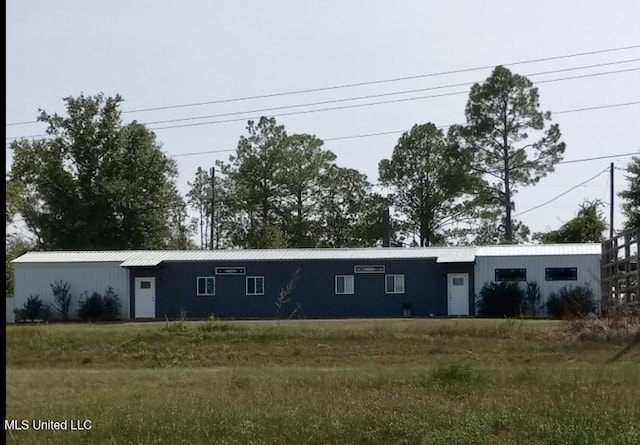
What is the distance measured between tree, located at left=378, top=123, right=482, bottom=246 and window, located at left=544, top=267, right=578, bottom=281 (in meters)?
21.6

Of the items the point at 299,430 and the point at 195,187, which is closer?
the point at 299,430

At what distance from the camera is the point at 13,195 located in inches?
2103

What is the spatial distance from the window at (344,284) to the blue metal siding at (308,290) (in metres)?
0.18

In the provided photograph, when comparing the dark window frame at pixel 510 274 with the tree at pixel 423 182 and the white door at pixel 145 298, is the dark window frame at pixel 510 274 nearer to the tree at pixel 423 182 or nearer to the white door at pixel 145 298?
the white door at pixel 145 298

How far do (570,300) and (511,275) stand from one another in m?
2.85

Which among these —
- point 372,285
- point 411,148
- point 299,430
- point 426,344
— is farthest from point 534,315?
point 299,430

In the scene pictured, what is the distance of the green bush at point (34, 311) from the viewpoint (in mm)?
45125

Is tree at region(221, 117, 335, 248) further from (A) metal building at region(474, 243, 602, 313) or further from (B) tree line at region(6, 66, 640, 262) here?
(A) metal building at region(474, 243, 602, 313)

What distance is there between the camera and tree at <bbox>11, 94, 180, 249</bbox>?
198 feet

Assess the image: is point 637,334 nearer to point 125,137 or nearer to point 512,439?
point 512,439

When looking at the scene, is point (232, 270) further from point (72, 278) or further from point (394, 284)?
point (72, 278)

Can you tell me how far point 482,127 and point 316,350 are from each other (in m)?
33.4

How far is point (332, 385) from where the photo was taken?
712 inches

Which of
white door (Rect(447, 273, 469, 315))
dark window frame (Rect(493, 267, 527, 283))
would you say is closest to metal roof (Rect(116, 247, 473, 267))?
white door (Rect(447, 273, 469, 315))
